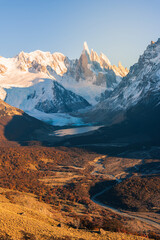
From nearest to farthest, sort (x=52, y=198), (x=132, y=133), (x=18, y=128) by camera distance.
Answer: (x=52, y=198) < (x=132, y=133) < (x=18, y=128)

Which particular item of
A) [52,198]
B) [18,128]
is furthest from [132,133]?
[52,198]

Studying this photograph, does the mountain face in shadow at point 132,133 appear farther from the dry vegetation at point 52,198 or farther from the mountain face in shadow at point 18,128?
the mountain face in shadow at point 18,128

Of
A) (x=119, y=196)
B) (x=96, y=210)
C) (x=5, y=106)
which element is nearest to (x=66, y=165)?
(x=119, y=196)

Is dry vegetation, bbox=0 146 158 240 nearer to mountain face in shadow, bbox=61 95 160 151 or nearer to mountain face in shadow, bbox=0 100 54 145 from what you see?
mountain face in shadow, bbox=61 95 160 151

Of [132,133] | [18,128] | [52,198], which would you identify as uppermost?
[18,128]

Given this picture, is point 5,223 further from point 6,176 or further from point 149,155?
point 149,155

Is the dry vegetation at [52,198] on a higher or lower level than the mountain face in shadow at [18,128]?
lower

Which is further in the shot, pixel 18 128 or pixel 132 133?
pixel 18 128

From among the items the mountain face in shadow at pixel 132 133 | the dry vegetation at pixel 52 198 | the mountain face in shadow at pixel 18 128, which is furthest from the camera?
the mountain face in shadow at pixel 18 128

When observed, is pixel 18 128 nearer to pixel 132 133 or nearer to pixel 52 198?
pixel 132 133

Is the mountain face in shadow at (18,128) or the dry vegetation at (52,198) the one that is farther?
the mountain face in shadow at (18,128)

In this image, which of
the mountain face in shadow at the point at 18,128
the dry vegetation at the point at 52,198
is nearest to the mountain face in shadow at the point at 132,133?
the dry vegetation at the point at 52,198
